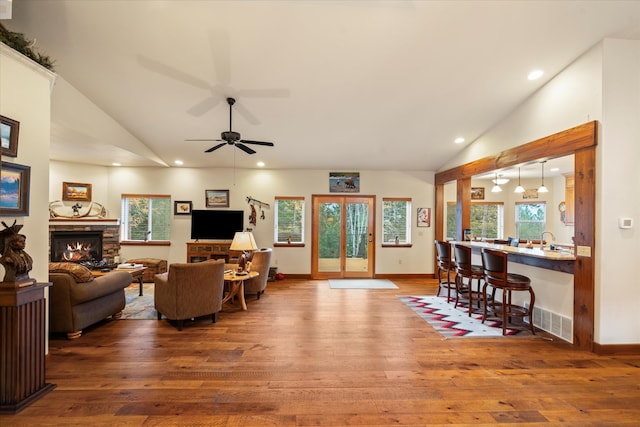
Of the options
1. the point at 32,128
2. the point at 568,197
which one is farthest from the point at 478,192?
the point at 32,128

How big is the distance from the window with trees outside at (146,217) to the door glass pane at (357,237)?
172 inches

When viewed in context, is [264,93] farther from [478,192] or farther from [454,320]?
[478,192]

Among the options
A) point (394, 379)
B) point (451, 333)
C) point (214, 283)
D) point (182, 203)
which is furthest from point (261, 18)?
point (182, 203)

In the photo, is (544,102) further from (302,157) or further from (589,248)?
(302,157)

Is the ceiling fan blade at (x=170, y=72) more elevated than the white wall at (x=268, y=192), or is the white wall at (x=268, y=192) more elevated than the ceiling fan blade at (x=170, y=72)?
the ceiling fan blade at (x=170, y=72)

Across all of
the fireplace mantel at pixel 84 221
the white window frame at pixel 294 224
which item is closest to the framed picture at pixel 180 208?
the fireplace mantel at pixel 84 221

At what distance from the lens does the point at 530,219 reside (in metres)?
8.22

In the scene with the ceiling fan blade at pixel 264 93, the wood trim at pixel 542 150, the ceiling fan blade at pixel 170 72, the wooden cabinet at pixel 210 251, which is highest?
the ceiling fan blade at pixel 170 72

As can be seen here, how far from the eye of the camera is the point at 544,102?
372 centimetres

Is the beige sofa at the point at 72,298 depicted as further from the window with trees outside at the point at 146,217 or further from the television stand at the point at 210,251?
the window with trees outside at the point at 146,217

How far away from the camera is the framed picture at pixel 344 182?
22.5ft

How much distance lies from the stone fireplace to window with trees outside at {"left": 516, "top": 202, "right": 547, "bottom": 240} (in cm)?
1059

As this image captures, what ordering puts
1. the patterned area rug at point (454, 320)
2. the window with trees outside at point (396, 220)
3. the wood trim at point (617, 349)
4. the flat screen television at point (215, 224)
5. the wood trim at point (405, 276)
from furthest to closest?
1. the window with trees outside at point (396, 220)
2. the wood trim at point (405, 276)
3. the flat screen television at point (215, 224)
4. the patterned area rug at point (454, 320)
5. the wood trim at point (617, 349)

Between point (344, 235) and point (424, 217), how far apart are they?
2.03 m
